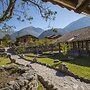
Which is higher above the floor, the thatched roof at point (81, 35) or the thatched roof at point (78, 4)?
the thatched roof at point (81, 35)

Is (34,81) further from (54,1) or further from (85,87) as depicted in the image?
(54,1)

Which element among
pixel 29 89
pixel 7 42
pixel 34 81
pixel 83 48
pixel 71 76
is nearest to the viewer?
pixel 29 89

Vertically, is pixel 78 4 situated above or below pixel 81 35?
below

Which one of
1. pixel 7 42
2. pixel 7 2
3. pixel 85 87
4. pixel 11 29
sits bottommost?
pixel 85 87

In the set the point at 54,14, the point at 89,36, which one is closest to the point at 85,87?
the point at 54,14

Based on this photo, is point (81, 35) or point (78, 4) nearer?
point (78, 4)

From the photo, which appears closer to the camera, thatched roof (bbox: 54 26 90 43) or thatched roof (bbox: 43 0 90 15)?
thatched roof (bbox: 43 0 90 15)

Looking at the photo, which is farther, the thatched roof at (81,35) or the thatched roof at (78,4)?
the thatched roof at (81,35)

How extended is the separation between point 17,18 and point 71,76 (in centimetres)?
608

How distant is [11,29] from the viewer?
1302 centimetres

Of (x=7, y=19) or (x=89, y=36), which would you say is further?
(x=89, y=36)

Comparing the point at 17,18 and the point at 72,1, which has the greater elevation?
the point at 17,18

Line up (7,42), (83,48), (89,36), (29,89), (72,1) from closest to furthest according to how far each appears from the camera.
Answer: (72,1)
(29,89)
(7,42)
(89,36)
(83,48)

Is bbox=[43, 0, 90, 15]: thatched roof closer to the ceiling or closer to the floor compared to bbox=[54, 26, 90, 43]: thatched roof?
closer to the floor
